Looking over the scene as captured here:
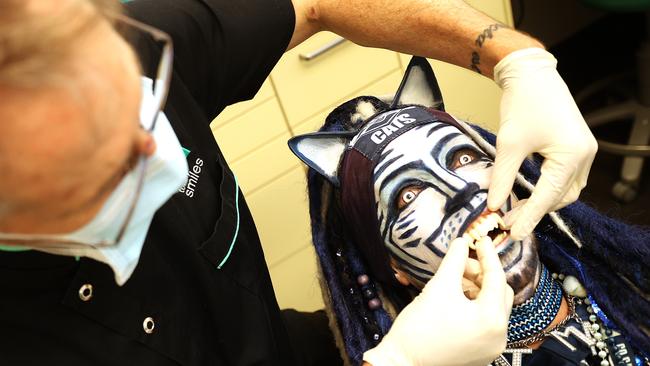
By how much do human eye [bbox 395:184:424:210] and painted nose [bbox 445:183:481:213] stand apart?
0.06 m

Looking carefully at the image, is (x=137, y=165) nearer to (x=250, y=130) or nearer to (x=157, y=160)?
(x=157, y=160)

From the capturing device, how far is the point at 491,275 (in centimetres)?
96

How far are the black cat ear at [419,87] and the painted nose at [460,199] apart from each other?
241mm

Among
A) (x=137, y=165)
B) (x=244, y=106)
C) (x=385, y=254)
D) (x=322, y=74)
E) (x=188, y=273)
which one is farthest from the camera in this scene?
(x=322, y=74)

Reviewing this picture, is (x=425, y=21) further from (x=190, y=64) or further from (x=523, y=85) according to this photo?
(x=190, y=64)

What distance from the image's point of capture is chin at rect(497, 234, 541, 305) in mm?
1040

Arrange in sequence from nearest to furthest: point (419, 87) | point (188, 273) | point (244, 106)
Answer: point (188, 273) → point (419, 87) → point (244, 106)

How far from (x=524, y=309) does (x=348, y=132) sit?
17.7 inches

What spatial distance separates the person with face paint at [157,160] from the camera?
554 millimetres

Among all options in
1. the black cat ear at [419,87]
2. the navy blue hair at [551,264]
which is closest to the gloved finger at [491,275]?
the navy blue hair at [551,264]

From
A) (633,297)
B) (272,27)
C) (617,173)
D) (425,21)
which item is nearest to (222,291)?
(272,27)

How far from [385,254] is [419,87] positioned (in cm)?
35

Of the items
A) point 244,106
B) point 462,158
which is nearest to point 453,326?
point 462,158

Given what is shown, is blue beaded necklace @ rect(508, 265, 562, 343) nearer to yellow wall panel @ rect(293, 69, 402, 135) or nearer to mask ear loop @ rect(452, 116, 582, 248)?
mask ear loop @ rect(452, 116, 582, 248)
